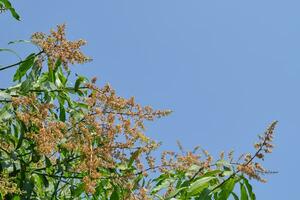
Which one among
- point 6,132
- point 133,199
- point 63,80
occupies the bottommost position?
point 133,199

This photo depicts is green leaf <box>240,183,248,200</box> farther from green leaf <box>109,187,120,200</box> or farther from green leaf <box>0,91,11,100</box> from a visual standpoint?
green leaf <box>0,91,11,100</box>

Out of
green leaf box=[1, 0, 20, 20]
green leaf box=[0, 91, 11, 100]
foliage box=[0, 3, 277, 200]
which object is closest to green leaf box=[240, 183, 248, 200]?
foliage box=[0, 3, 277, 200]

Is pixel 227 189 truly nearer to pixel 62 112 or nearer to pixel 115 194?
pixel 115 194

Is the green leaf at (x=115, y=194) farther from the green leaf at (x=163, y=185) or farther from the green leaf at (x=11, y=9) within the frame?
the green leaf at (x=11, y=9)

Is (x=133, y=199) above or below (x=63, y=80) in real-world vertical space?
below

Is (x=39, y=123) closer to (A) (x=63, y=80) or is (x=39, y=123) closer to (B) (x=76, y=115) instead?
(B) (x=76, y=115)

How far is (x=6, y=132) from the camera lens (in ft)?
11.6

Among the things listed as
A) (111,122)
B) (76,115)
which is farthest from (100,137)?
(76,115)

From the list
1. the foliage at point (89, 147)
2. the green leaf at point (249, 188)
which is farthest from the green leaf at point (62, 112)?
the green leaf at point (249, 188)

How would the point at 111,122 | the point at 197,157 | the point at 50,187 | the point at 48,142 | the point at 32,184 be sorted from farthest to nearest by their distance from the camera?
the point at 50,187 → the point at 32,184 → the point at 197,157 → the point at 111,122 → the point at 48,142

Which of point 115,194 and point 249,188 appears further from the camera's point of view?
point 115,194

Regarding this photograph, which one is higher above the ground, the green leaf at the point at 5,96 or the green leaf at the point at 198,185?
the green leaf at the point at 5,96

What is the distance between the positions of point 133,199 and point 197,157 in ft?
1.71

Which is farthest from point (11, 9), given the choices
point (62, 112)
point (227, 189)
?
point (227, 189)
